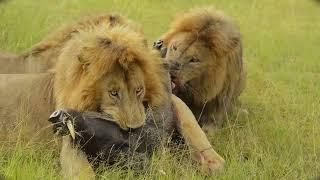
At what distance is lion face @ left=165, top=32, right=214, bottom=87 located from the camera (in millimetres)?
5059

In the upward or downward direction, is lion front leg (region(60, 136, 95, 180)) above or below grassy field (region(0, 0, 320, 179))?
above

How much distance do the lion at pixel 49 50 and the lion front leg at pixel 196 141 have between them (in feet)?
2.22

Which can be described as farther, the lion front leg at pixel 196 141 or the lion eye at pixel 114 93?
the lion front leg at pixel 196 141

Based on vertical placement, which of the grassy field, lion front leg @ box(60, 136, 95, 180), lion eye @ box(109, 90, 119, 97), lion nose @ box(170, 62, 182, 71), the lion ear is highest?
the lion ear

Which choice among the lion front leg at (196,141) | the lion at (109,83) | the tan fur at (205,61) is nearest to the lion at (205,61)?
the tan fur at (205,61)

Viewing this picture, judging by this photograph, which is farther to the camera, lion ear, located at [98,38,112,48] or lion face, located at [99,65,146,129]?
lion ear, located at [98,38,112,48]

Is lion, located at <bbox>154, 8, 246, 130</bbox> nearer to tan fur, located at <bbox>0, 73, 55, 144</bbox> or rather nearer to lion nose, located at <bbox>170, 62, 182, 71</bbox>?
lion nose, located at <bbox>170, 62, 182, 71</bbox>

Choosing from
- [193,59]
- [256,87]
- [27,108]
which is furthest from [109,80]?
[256,87]

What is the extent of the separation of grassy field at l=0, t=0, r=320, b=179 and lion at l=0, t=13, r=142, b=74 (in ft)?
3.20

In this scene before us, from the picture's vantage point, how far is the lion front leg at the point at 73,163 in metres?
3.80

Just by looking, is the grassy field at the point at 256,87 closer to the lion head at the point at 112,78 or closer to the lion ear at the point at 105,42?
the lion head at the point at 112,78

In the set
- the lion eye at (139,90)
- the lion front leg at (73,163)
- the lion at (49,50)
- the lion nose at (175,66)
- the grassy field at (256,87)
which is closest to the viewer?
the lion front leg at (73,163)

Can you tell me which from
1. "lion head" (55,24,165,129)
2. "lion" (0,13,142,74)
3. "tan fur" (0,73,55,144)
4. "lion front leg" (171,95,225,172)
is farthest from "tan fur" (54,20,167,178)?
"lion" (0,13,142,74)

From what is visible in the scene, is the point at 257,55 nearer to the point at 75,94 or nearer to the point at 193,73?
the point at 193,73
